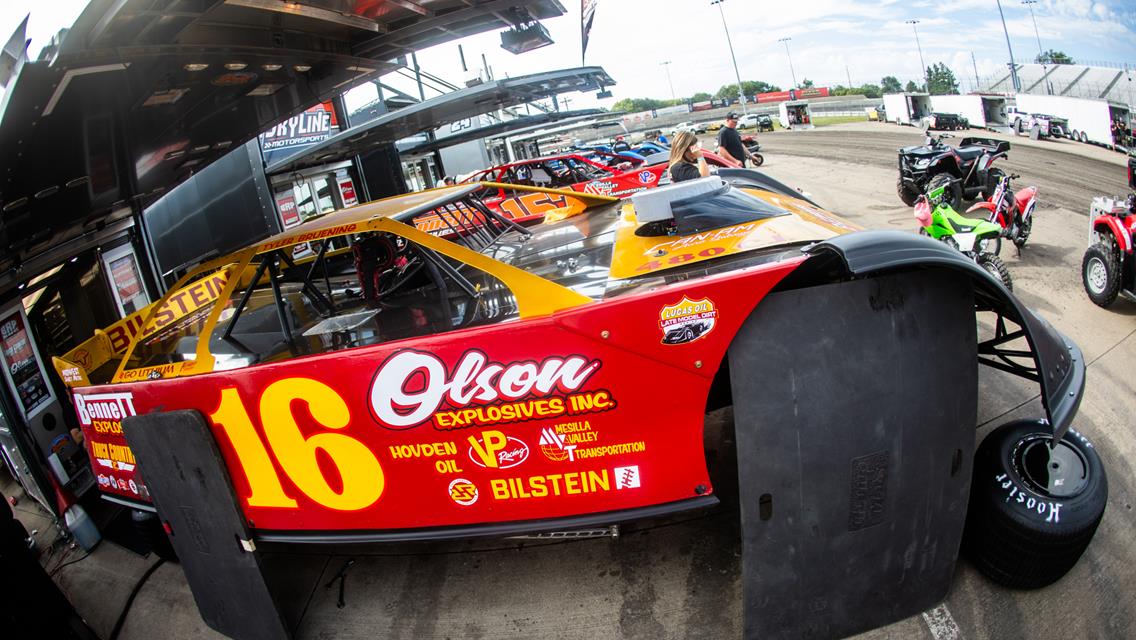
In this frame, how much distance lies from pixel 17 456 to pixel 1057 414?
6788mm

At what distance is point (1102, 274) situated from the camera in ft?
16.6

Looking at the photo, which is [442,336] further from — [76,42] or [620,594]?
[76,42]

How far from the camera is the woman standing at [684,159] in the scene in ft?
19.7

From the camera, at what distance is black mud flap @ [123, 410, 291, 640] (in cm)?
330

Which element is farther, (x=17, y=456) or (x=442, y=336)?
(x=17, y=456)

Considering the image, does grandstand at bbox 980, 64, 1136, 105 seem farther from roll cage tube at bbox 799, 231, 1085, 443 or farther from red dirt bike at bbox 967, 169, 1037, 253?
roll cage tube at bbox 799, 231, 1085, 443

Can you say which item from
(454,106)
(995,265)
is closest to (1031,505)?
(995,265)

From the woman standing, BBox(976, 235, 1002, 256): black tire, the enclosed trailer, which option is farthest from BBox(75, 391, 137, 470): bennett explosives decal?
the enclosed trailer

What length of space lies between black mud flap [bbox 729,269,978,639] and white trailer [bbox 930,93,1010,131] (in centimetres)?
2861

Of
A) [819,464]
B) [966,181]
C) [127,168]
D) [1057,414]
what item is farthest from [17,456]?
[966,181]

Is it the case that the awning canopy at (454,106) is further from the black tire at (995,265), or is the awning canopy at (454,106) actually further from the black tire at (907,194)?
the black tire at (995,265)

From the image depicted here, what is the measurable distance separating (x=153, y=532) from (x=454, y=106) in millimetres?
8304

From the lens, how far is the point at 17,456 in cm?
501

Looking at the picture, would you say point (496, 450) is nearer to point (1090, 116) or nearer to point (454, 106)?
point (454, 106)
